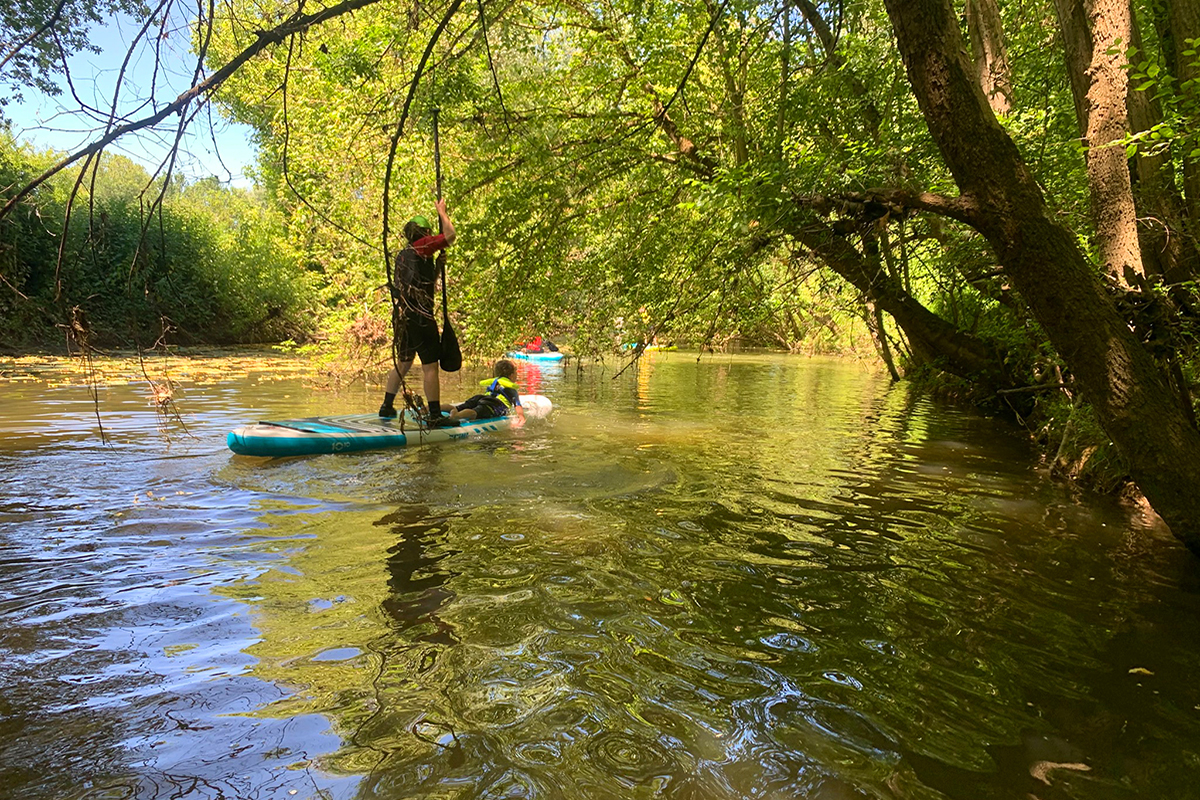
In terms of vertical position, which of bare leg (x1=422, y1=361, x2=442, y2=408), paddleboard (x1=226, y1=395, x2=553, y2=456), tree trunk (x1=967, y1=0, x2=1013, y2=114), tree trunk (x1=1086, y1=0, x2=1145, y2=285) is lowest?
paddleboard (x1=226, y1=395, x2=553, y2=456)

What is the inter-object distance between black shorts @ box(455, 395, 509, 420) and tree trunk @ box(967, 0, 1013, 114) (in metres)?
6.52

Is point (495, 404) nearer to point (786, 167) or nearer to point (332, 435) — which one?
point (332, 435)

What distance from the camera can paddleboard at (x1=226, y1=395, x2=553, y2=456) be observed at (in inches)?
258

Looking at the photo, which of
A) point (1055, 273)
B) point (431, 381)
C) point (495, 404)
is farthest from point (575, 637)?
point (495, 404)

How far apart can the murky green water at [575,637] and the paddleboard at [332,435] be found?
32 centimetres

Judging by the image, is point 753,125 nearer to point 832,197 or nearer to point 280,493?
point 832,197

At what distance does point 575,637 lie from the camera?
300 cm

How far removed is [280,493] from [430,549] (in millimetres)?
1980

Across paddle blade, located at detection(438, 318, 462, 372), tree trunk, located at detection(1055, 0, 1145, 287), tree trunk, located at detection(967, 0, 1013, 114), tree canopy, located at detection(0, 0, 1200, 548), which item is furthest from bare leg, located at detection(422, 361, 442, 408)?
tree trunk, located at detection(967, 0, 1013, 114)

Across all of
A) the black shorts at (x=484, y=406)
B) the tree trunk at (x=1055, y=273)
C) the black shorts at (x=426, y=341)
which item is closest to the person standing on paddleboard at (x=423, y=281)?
the black shorts at (x=426, y=341)

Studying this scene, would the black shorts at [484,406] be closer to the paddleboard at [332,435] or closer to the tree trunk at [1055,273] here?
the paddleboard at [332,435]

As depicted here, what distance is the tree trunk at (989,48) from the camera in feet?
23.0

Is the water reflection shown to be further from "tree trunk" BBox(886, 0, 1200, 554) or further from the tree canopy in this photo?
"tree trunk" BBox(886, 0, 1200, 554)

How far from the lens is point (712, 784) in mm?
2072
